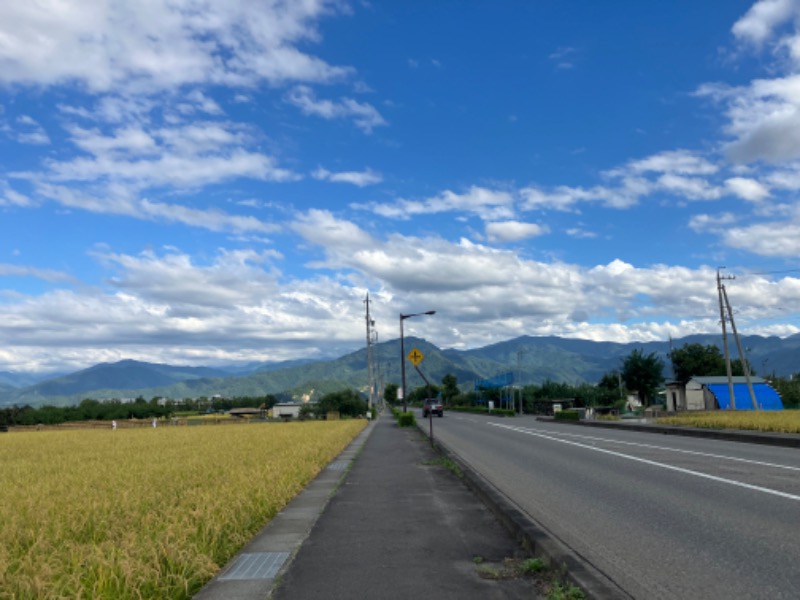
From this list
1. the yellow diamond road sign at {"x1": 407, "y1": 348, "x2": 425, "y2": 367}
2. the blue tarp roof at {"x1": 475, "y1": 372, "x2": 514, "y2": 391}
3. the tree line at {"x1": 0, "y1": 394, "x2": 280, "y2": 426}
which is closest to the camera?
the yellow diamond road sign at {"x1": 407, "y1": 348, "x2": 425, "y2": 367}

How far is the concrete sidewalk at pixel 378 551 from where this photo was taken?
5555 mm

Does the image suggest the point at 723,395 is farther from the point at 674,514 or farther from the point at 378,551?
the point at 378,551

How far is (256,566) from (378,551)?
1.33m

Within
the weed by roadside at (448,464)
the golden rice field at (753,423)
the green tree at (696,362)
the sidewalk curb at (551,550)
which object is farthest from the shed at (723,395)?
the sidewalk curb at (551,550)

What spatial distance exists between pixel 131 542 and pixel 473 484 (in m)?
6.82

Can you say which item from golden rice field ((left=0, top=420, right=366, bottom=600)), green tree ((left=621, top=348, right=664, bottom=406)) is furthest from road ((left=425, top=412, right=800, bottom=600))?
green tree ((left=621, top=348, right=664, bottom=406))

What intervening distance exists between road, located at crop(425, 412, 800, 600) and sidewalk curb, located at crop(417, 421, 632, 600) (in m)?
0.27

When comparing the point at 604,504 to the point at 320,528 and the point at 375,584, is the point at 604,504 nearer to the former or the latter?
the point at 320,528

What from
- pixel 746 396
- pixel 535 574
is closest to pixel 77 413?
pixel 746 396

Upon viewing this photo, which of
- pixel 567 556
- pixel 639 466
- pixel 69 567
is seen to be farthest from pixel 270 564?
pixel 639 466

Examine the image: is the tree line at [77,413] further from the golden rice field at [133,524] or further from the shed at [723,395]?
the golden rice field at [133,524]

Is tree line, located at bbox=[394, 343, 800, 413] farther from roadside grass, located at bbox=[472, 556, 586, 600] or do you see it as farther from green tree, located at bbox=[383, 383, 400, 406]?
roadside grass, located at bbox=[472, 556, 586, 600]

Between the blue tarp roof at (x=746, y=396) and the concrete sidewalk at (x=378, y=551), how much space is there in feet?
191

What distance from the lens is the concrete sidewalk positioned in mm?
5555
